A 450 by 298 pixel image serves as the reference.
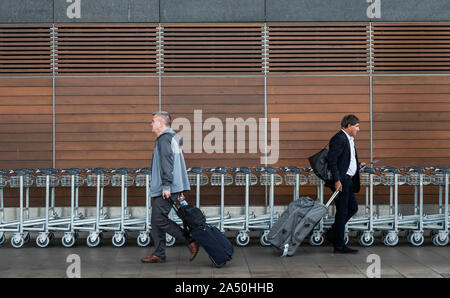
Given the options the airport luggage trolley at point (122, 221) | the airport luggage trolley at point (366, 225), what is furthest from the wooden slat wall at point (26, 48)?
the airport luggage trolley at point (366, 225)

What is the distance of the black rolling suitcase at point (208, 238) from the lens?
25.7 ft

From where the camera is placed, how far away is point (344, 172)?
28.8 feet

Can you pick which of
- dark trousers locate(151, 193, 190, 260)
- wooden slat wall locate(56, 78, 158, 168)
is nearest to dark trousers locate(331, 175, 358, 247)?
dark trousers locate(151, 193, 190, 260)

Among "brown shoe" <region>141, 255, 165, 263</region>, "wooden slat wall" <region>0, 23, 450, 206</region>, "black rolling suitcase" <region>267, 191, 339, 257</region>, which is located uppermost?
"wooden slat wall" <region>0, 23, 450, 206</region>

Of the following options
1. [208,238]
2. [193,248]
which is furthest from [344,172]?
[193,248]

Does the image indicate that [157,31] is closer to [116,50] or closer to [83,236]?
[116,50]

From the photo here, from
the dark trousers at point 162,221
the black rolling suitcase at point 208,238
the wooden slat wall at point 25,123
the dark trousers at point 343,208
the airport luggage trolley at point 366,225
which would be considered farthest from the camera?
the wooden slat wall at point 25,123

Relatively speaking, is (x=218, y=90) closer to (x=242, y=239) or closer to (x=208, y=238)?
(x=242, y=239)

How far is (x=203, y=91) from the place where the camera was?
1109 centimetres

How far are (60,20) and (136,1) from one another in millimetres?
1319

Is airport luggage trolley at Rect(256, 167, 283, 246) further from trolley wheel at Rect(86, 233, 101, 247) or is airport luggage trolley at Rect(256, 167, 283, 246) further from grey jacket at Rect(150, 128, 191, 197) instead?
trolley wheel at Rect(86, 233, 101, 247)

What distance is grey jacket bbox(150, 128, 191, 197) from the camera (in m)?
7.88

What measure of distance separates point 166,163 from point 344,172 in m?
2.48

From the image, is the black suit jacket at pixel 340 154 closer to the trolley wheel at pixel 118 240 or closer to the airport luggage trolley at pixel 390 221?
the airport luggage trolley at pixel 390 221
